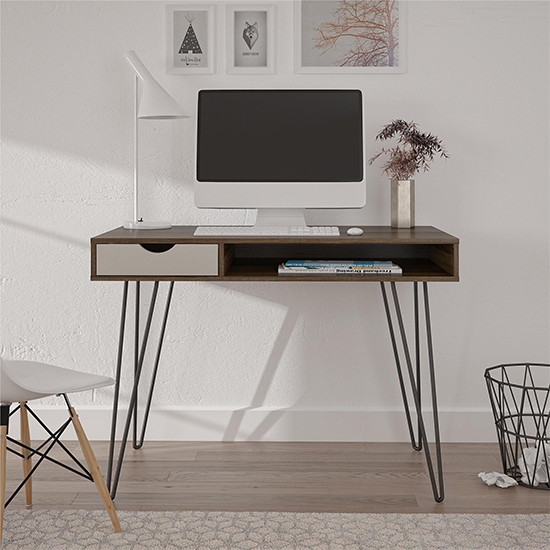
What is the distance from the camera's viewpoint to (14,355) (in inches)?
112

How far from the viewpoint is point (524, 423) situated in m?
2.78

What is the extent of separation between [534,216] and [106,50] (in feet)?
5.80

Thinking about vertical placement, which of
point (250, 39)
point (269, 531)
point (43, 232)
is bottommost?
point (269, 531)

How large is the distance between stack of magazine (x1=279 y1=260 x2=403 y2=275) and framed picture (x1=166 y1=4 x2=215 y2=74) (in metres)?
0.92

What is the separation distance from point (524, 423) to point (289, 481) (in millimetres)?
1005

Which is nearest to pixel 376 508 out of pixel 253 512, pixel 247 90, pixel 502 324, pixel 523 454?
pixel 253 512

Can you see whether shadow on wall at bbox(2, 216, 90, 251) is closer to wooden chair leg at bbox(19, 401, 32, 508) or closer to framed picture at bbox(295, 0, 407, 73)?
wooden chair leg at bbox(19, 401, 32, 508)

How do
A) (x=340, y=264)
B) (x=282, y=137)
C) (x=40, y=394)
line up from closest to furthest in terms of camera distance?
1. (x=40, y=394)
2. (x=340, y=264)
3. (x=282, y=137)

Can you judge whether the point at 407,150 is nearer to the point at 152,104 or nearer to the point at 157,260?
the point at 152,104

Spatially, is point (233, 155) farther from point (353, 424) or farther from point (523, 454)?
point (523, 454)

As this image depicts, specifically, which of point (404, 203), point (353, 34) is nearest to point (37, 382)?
point (404, 203)

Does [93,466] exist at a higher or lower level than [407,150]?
lower

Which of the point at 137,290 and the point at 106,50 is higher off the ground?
the point at 106,50

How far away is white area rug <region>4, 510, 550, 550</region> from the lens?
77.3 inches
